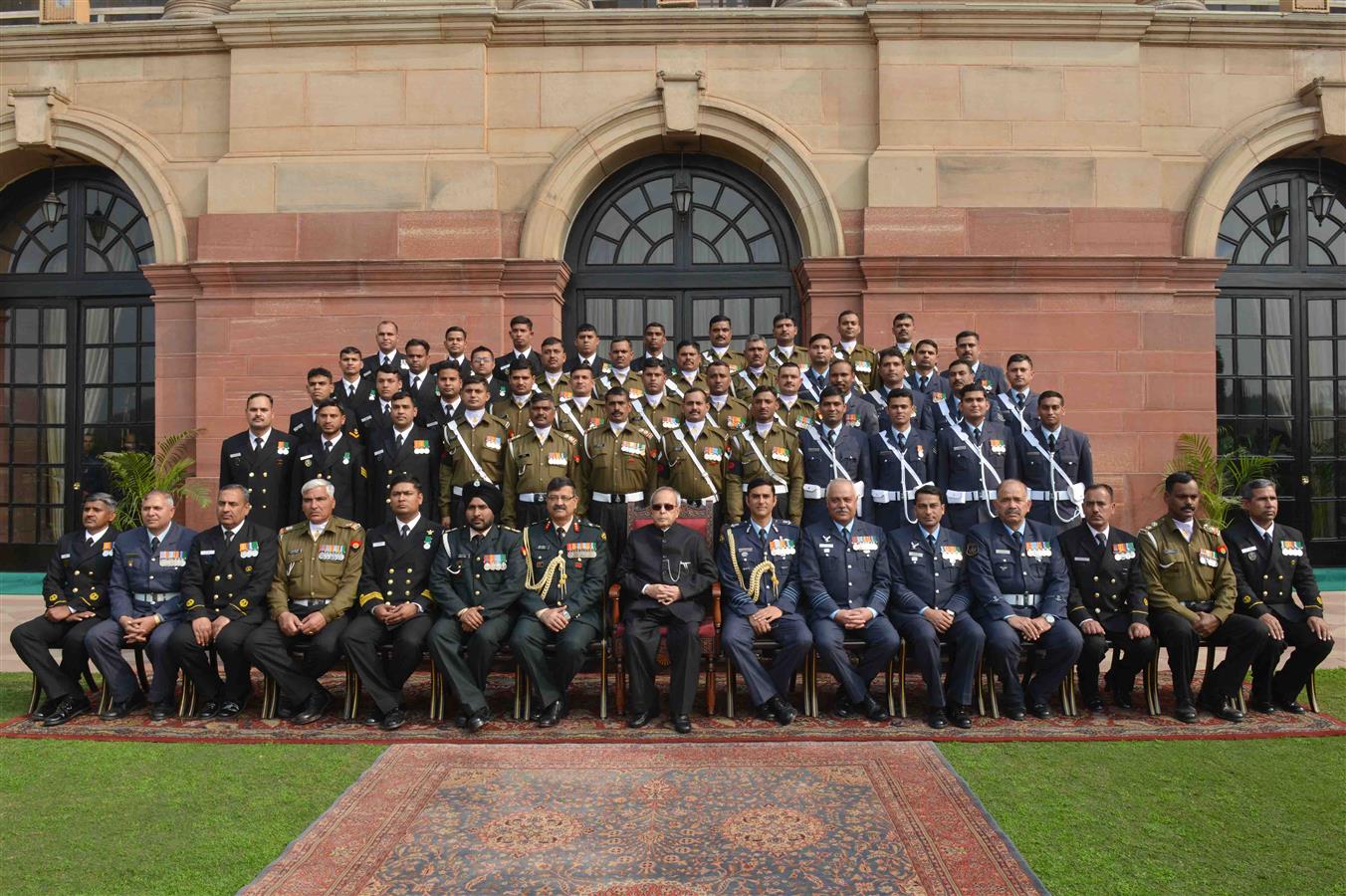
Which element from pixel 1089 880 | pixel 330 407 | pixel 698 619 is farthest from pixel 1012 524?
pixel 330 407

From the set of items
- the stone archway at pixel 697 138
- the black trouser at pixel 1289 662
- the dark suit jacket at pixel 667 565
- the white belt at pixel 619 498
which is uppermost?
the stone archway at pixel 697 138

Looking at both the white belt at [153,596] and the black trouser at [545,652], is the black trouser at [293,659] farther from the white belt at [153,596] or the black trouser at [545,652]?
the black trouser at [545,652]

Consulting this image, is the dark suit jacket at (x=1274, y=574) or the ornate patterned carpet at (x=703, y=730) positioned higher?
the dark suit jacket at (x=1274, y=574)

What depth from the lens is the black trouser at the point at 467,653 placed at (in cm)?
616

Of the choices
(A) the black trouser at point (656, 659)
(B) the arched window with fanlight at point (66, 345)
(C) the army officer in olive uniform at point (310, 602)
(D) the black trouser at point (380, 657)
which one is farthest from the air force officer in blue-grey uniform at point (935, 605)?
(B) the arched window with fanlight at point (66, 345)

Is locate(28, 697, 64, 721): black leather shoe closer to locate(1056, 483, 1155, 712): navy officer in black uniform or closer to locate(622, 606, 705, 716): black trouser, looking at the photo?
locate(622, 606, 705, 716): black trouser

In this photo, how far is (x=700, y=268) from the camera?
1146cm

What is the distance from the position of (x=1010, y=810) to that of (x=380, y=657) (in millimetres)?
3850

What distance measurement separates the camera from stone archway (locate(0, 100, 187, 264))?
11156 millimetres

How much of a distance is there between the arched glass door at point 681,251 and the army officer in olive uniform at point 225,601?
17.8ft

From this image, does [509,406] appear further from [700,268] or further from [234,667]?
[700,268]

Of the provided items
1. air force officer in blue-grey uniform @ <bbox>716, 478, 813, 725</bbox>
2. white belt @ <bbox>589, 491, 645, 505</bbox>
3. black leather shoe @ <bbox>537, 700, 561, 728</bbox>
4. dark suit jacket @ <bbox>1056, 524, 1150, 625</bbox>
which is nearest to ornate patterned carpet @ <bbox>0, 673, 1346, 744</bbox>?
black leather shoe @ <bbox>537, 700, 561, 728</bbox>

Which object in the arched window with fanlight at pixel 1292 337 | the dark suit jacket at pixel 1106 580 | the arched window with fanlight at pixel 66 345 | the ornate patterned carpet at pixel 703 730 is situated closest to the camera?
the ornate patterned carpet at pixel 703 730

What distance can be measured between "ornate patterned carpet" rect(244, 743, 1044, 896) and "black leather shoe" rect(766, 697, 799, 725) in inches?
21.6
